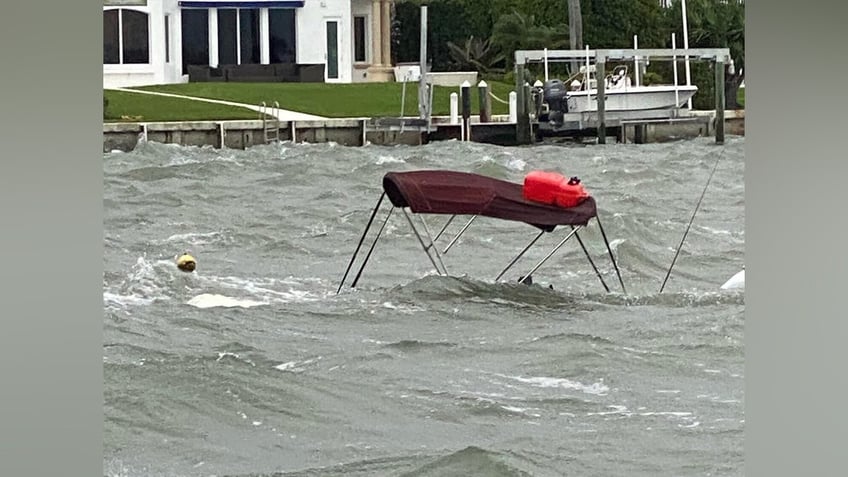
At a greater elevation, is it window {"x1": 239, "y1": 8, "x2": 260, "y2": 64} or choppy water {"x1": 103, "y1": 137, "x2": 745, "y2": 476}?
window {"x1": 239, "y1": 8, "x2": 260, "y2": 64}

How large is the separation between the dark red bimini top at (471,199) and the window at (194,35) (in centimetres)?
73

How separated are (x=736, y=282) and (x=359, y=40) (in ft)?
4.80

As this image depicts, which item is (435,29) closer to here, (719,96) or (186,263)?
(719,96)

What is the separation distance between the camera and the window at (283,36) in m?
4.84

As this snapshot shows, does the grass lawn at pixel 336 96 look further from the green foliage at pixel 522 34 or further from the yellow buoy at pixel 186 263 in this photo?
the yellow buoy at pixel 186 263

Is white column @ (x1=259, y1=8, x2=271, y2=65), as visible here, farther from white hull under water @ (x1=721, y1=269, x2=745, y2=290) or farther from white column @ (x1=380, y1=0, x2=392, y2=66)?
white hull under water @ (x1=721, y1=269, x2=745, y2=290)

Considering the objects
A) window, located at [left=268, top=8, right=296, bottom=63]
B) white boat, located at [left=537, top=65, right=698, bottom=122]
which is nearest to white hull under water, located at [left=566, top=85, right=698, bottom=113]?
white boat, located at [left=537, top=65, right=698, bottom=122]

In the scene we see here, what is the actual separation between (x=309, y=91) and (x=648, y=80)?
1.11 meters

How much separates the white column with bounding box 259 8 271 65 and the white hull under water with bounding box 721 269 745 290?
1.67 meters

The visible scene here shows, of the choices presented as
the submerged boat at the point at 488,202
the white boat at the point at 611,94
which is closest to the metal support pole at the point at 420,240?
the submerged boat at the point at 488,202

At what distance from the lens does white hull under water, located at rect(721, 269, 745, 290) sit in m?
4.79

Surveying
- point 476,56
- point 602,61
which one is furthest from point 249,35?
point 602,61

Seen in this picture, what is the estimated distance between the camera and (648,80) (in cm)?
485
